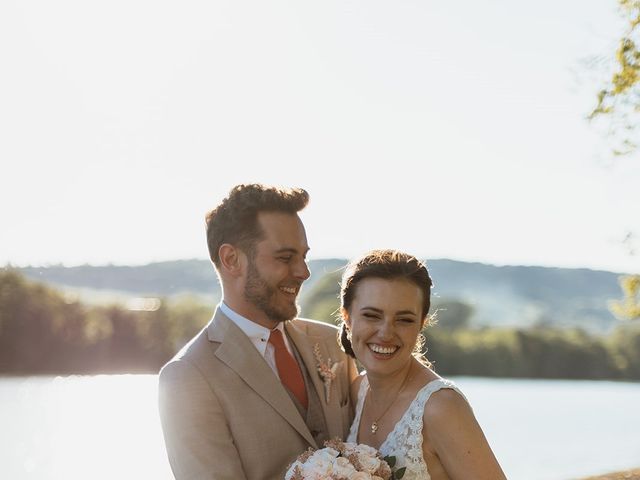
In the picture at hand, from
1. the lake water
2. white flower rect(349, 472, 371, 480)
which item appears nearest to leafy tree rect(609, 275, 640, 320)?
the lake water

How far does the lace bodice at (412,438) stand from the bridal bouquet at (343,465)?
57mm

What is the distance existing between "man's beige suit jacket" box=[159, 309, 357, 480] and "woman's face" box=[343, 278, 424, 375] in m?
0.43

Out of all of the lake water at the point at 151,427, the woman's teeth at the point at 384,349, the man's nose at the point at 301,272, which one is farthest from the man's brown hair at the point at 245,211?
the lake water at the point at 151,427

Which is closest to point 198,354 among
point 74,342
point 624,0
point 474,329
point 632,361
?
point 624,0

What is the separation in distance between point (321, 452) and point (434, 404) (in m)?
0.47

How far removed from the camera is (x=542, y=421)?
3591 cm

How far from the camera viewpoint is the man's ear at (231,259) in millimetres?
3953

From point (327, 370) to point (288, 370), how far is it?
0.18 metres

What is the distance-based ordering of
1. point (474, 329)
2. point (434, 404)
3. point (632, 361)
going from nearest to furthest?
point (434, 404), point (474, 329), point (632, 361)

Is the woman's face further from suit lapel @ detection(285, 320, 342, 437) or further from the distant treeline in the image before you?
the distant treeline

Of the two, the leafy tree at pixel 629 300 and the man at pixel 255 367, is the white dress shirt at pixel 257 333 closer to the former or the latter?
the man at pixel 255 367

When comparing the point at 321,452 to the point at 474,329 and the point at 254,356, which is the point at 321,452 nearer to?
the point at 254,356

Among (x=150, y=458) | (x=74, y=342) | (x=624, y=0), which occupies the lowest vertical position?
(x=150, y=458)

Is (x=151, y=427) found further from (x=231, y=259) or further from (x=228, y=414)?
(x=228, y=414)
